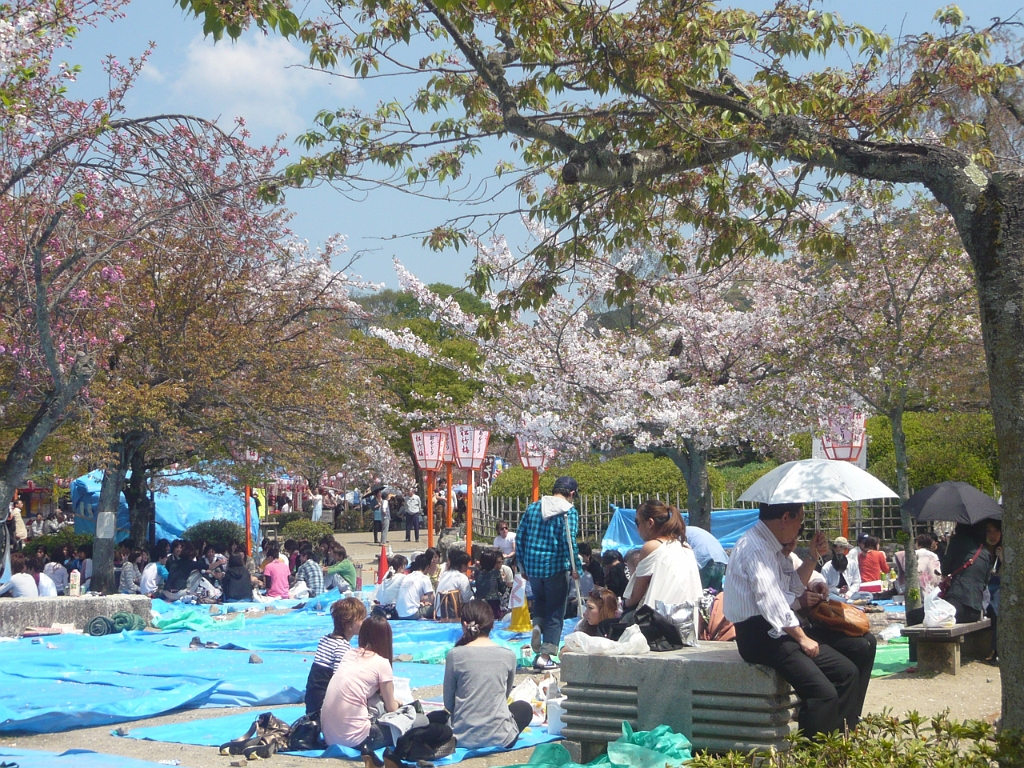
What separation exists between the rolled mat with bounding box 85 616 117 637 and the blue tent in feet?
34.0

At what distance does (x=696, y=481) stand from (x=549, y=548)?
9141mm

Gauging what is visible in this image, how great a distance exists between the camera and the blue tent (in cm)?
2541

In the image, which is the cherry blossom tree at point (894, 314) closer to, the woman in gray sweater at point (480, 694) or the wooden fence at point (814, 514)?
the woman in gray sweater at point (480, 694)

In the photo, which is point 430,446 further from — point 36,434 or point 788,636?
point 788,636

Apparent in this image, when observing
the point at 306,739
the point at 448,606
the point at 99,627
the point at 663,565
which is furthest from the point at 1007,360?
the point at 99,627

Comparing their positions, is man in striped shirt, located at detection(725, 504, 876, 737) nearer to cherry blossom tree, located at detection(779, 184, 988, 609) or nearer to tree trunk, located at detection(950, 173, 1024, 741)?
tree trunk, located at detection(950, 173, 1024, 741)

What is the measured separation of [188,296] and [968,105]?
11.9 m

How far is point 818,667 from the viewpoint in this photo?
5.32 meters

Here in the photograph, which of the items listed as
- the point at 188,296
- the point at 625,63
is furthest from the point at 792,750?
the point at 188,296

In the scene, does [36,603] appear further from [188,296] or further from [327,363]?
[327,363]

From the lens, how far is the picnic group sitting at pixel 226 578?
1656 centimetres

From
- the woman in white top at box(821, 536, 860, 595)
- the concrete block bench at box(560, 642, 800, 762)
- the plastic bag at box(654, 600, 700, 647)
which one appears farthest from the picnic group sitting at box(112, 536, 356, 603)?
the concrete block bench at box(560, 642, 800, 762)

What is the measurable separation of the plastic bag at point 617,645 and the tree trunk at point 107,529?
11814 mm

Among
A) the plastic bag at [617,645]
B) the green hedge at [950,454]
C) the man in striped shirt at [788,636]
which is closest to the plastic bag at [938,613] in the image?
the man in striped shirt at [788,636]
